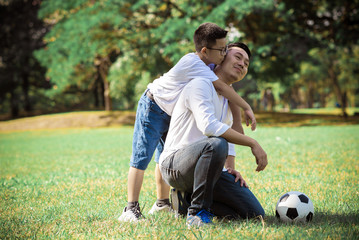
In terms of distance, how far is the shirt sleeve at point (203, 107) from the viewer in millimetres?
2932

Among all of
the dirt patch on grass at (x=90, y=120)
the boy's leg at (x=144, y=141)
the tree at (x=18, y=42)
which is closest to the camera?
the boy's leg at (x=144, y=141)

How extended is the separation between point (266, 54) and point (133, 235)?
18.3 metres

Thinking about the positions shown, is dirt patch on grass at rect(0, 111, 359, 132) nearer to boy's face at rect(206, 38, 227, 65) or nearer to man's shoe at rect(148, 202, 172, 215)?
man's shoe at rect(148, 202, 172, 215)

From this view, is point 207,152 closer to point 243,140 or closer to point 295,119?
point 243,140

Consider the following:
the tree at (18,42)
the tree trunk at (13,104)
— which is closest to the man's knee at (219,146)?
the tree at (18,42)

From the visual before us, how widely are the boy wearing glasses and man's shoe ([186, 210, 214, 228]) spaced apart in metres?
0.61

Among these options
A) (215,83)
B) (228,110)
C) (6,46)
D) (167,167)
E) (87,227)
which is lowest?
(87,227)

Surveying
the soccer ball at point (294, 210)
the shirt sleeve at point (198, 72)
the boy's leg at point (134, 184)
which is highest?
the shirt sleeve at point (198, 72)

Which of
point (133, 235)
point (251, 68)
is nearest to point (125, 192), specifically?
point (133, 235)

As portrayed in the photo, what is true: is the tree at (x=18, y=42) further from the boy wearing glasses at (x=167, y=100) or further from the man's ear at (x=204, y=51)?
the man's ear at (x=204, y=51)

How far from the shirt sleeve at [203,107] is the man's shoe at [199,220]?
0.72 meters

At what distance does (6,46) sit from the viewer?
113ft

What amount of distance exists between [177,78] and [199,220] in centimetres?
134

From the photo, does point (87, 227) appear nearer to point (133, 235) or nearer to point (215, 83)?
point (133, 235)
